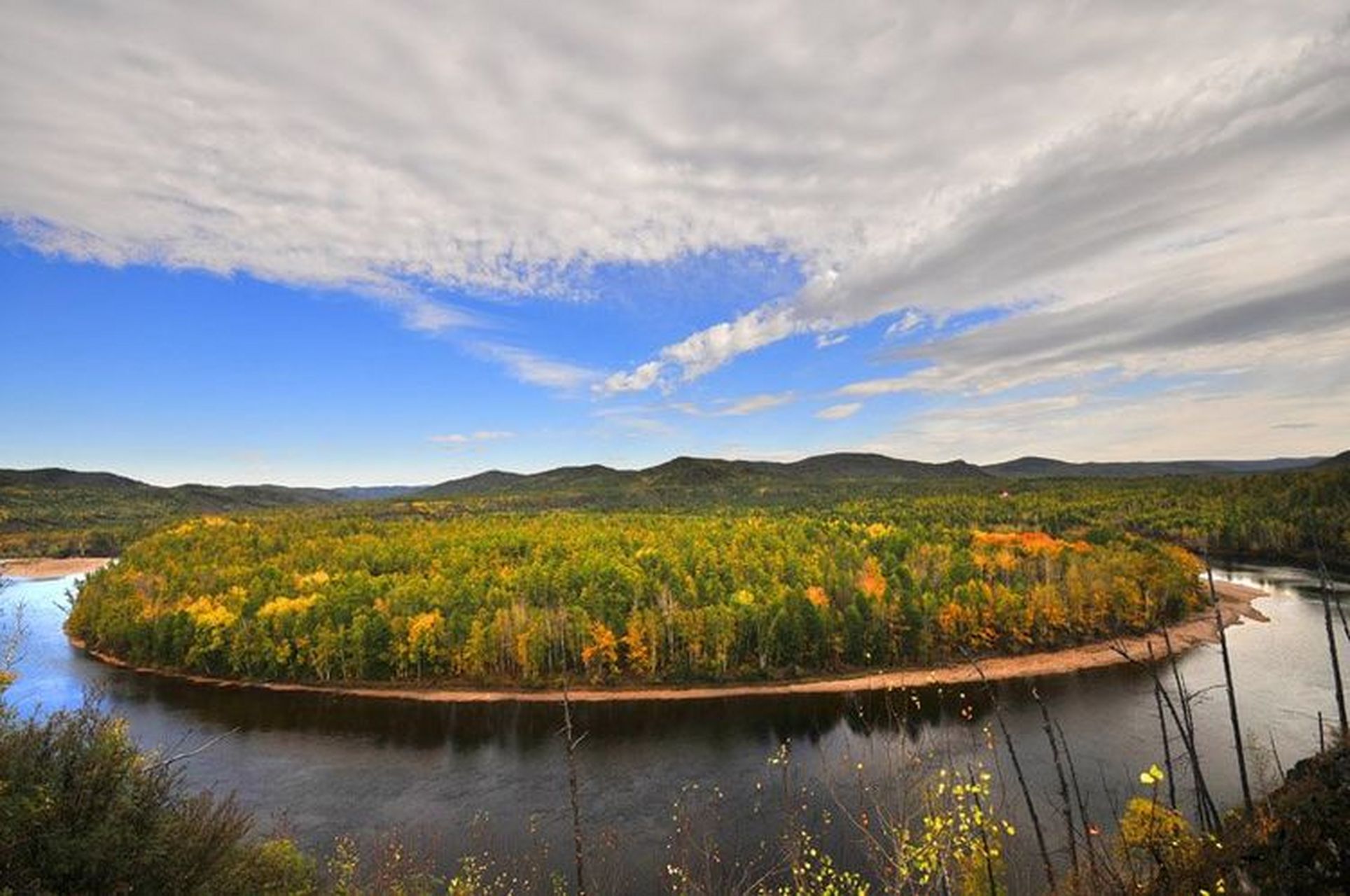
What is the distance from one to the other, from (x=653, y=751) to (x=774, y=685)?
2082 cm

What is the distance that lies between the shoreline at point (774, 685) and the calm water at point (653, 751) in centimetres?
182

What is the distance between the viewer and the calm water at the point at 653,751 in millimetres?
40469

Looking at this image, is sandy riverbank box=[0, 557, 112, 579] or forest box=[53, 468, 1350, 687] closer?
forest box=[53, 468, 1350, 687]

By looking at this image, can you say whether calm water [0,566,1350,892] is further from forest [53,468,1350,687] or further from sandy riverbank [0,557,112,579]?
sandy riverbank [0,557,112,579]

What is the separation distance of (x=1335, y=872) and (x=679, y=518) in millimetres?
157784

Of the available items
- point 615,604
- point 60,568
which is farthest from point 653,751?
point 60,568

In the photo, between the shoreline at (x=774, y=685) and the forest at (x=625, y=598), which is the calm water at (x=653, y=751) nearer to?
the shoreline at (x=774, y=685)

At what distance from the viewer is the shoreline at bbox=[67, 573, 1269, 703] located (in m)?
71.0

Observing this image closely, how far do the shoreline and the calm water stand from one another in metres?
1.82

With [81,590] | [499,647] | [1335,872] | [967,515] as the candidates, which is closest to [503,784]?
[499,647]

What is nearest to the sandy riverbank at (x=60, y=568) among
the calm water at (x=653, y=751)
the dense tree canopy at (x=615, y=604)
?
the dense tree canopy at (x=615, y=604)

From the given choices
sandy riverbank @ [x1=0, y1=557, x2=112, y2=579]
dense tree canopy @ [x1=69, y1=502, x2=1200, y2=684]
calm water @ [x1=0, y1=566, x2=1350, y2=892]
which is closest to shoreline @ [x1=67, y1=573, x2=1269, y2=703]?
dense tree canopy @ [x1=69, y1=502, x2=1200, y2=684]

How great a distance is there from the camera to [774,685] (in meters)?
72.6

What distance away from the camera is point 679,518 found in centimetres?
16825
